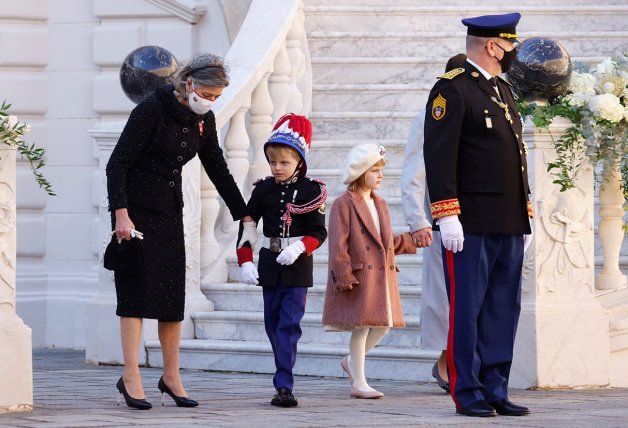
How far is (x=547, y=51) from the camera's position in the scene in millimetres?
8570

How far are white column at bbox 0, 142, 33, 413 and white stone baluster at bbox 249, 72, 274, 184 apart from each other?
323 centimetres

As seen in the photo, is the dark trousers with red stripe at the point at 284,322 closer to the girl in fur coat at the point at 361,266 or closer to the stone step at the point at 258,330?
the girl in fur coat at the point at 361,266

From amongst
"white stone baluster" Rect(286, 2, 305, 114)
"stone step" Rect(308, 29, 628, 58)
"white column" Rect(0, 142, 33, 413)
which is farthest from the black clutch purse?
"stone step" Rect(308, 29, 628, 58)

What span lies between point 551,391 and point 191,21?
468 cm

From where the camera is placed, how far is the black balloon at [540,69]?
851 centimetres

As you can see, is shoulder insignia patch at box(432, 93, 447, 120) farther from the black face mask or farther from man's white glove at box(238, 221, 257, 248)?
man's white glove at box(238, 221, 257, 248)

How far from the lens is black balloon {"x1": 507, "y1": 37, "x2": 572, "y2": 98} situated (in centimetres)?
851

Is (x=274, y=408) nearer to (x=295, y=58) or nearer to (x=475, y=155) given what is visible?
(x=475, y=155)

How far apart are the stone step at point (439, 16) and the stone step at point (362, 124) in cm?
102

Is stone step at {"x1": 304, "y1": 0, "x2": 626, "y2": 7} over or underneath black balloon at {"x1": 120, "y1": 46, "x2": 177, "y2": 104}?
over

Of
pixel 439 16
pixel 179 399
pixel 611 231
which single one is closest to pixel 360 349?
pixel 179 399

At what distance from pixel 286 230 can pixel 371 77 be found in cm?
421

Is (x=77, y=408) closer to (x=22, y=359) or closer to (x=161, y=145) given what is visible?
(x=22, y=359)

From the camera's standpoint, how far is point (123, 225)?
7312 mm
